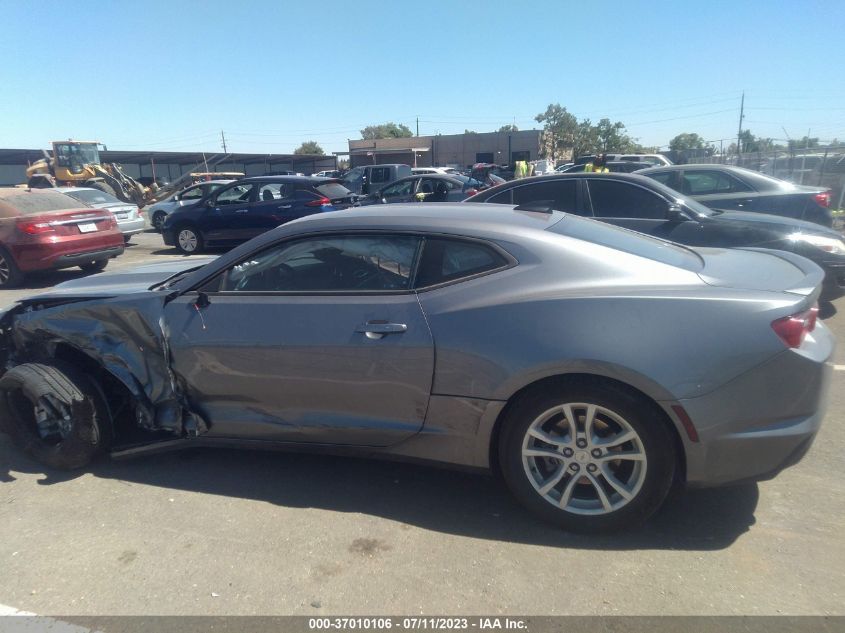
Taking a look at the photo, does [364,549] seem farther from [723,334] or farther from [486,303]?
[723,334]

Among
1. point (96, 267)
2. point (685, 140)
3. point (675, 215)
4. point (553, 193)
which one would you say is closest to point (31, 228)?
point (96, 267)

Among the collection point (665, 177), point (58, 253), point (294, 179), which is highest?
point (294, 179)

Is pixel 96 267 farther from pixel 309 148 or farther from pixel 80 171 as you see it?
pixel 309 148

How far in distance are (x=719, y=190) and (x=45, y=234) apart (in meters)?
10.2

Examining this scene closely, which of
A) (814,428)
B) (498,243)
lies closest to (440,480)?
(498,243)

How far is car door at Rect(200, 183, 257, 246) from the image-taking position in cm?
1348

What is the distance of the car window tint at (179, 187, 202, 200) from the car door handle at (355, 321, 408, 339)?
16632 millimetres

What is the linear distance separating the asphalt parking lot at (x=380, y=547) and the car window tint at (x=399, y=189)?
11.5 metres

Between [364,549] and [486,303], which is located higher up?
[486,303]

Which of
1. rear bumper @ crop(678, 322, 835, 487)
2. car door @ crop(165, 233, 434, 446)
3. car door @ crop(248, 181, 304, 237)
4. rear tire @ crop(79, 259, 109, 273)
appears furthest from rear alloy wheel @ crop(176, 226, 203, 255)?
rear bumper @ crop(678, 322, 835, 487)

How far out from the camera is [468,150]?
2363 inches

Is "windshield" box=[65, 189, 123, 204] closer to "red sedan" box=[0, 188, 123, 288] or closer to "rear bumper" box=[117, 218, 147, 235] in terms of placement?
"rear bumper" box=[117, 218, 147, 235]

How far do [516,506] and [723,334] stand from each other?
1.37 metres

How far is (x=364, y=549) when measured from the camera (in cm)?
303
